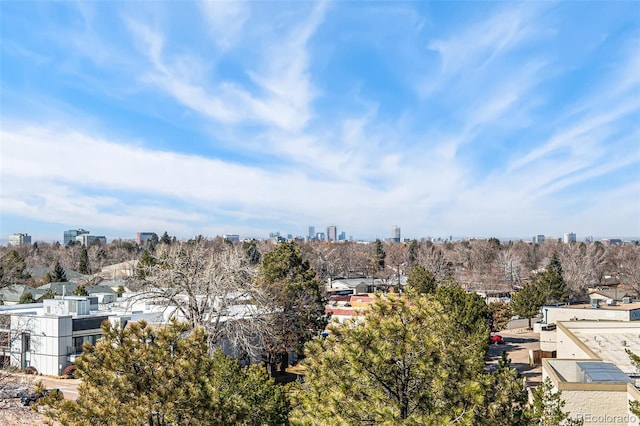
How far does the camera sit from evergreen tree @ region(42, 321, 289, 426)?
7930mm

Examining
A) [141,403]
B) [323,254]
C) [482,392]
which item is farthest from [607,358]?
[323,254]

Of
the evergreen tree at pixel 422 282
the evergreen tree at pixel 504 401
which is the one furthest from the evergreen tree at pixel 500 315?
the evergreen tree at pixel 504 401

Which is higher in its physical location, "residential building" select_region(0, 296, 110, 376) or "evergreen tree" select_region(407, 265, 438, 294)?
"evergreen tree" select_region(407, 265, 438, 294)

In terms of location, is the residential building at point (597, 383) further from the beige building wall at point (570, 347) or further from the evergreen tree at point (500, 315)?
the evergreen tree at point (500, 315)

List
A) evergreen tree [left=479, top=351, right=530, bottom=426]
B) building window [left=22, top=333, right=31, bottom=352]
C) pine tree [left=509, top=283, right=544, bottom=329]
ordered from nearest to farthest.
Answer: evergreen tree [left=479, top=351, right=530, bottom=426] → building window [left=22, top=333, right=31, bottom=352] → pine tree [left=509, top=283, right=544, bottom=329]

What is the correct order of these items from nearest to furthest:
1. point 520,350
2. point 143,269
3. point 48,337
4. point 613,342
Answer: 1. point 143,269
2. point 613,342
3. point 48,337
4. point 520,350

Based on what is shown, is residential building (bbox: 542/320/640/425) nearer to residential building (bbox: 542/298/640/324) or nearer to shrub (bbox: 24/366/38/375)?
residential building (bbox: 542/298/640/324)

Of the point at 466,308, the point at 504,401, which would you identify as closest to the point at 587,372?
the point at 504,401

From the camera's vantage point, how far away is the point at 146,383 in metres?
8.42

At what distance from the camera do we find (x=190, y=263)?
19.0m

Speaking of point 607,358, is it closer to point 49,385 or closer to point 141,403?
point 141,403
